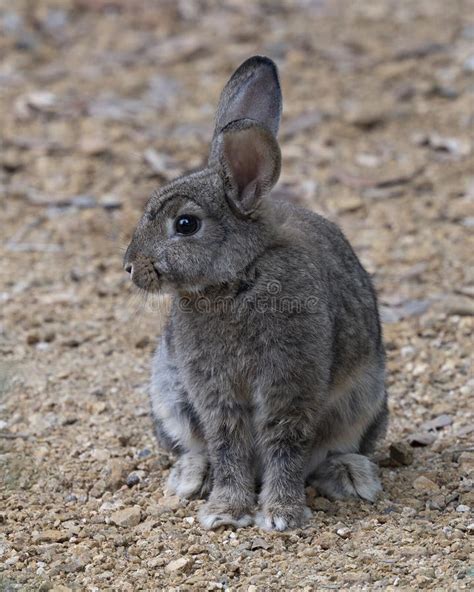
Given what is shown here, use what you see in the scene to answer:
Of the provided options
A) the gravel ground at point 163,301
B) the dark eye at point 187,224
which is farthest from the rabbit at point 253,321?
the gravel ground at point 163,301

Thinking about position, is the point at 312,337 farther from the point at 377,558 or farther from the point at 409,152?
the point at 409,152

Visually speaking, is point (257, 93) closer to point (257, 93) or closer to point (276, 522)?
point (257, 93)

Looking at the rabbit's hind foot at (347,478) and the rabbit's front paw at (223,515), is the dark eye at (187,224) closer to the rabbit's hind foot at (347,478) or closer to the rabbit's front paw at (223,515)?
the rabbit's front paw at (223,515)

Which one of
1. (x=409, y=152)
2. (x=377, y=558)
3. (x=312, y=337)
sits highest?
(x=409, y=152)

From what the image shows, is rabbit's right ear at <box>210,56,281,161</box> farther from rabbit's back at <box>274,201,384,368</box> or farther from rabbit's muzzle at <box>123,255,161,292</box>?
rabbit's muzzle at <box>123,255,161,292</box>

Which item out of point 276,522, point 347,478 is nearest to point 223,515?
point 276,522

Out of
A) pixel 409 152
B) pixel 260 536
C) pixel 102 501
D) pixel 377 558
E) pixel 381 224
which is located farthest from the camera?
pixel 409 152

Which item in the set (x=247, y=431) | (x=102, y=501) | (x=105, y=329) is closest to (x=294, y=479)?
(x=247, y=431)
